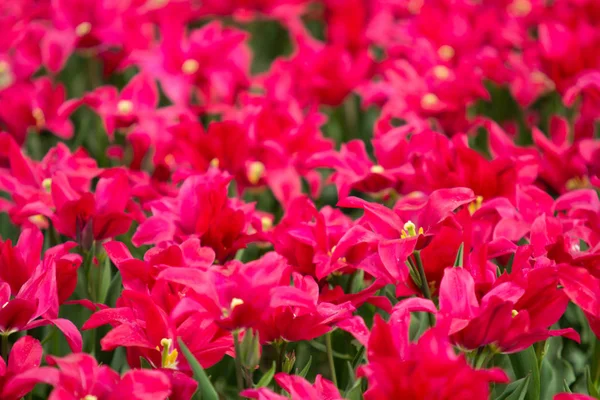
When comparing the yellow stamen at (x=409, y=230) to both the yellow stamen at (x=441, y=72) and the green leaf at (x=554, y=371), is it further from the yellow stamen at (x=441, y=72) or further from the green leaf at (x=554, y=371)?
the yellow stamen at (x=441, y=72)

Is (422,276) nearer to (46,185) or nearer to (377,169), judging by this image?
(377,169)

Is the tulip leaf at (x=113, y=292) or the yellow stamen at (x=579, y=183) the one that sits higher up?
the tulip leaf at (x=113, y=292)

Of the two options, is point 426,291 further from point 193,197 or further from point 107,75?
point 107,75

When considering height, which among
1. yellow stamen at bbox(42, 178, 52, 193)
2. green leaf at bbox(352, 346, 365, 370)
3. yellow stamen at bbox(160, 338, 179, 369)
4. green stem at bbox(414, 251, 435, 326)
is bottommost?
green leaf at bbox(352, 346, 365, 370)

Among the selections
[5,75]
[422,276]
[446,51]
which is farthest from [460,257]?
[5,75]

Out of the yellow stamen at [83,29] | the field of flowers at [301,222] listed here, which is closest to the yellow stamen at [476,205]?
the field of flowers at [301,222]

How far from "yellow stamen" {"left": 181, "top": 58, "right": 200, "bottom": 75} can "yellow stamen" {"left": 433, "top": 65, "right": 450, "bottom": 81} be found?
586 mm

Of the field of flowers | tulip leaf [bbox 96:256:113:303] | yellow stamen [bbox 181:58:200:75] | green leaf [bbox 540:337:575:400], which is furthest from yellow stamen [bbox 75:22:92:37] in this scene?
green leaf [bbox 540:337:575:400]

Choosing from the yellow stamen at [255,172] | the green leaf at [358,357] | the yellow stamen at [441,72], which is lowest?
the green leaf at [358,357]

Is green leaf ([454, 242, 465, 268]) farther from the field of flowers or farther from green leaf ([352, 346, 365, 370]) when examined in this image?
green leaf ([352, 346, 365, 370])

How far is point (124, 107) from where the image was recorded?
1944mm

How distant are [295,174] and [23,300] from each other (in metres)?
0.70

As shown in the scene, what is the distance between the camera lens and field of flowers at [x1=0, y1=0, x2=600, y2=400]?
111 cm

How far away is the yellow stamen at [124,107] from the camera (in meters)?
1.94
